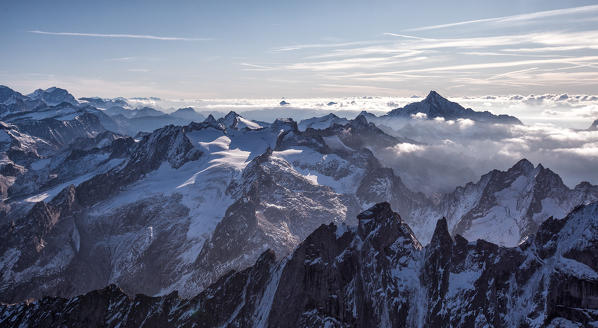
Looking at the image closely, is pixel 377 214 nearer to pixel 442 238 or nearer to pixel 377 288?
pixel 442 238

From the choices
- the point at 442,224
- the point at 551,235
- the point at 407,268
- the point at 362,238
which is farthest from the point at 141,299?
the point at 551,235

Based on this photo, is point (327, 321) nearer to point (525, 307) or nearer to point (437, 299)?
point (437, 299)

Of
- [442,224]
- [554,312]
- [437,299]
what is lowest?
[437,299]

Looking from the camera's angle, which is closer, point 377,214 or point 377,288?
point 377,288

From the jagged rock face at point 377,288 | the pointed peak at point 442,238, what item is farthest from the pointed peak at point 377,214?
the pointed peak at point 442,238

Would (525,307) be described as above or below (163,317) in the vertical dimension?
above

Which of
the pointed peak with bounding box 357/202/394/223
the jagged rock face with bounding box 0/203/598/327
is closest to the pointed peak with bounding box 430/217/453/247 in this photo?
the jagged rock face with bounding box 0/203/598/327

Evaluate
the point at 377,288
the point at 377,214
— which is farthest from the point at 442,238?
the point at 377,288

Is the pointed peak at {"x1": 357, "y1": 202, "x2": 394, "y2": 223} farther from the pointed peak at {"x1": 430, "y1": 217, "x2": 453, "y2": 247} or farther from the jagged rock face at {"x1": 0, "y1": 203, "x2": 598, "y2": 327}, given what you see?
the pointed peak at {"x1": 430, "y1": 217, "x2": 453, "y2": 247}
